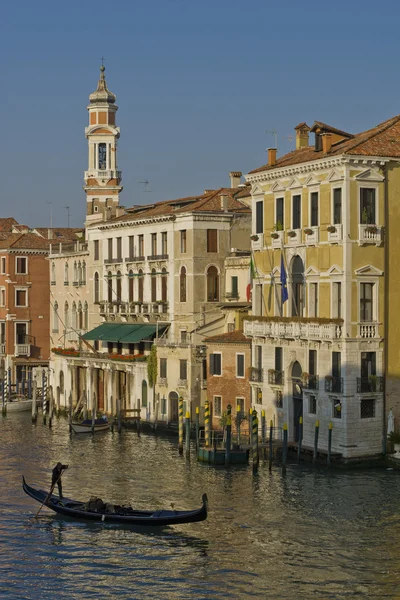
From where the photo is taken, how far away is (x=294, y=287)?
153ft

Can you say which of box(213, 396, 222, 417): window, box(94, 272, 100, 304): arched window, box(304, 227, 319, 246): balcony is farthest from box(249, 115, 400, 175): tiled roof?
box(94, 272, 100, 304): arched window

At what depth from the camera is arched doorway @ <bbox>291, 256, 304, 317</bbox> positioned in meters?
46.3

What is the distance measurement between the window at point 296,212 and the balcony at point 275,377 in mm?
5530

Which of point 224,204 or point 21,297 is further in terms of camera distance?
point 21,297

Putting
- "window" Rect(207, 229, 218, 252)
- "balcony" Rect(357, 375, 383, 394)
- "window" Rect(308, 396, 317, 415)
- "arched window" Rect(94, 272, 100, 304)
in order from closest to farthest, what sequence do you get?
"balcony" Rect(357, 375, 383, 394) < "window" Rect(308, 396, 317, 415) < "window" Rect(207, 229, 218, 252) < "arched window" Rect(94, 272, 100, 304)

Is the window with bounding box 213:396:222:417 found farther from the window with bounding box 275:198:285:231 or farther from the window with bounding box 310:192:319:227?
the window with bounding box 310:192:319:227

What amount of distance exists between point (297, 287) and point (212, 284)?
12.2 meters

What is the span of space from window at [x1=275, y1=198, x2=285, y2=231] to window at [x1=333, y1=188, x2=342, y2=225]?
3.88 metres

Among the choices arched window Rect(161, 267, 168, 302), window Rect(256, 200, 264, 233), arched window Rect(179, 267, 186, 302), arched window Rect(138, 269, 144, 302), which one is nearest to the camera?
window Rect(256, 200, 264, 233)

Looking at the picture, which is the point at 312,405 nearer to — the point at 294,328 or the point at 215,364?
the point at 294,328

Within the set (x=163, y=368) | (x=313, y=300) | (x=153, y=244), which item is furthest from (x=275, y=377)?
(x=153, y=244)

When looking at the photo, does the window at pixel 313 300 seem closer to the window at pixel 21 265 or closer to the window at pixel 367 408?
the window at pixel 367 408

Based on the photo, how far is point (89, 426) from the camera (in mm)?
56219

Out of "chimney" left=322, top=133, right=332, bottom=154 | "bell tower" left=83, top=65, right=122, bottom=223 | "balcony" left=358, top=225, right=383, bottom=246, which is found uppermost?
"bell tower" left=83, top=65, right=122, bottom=223
